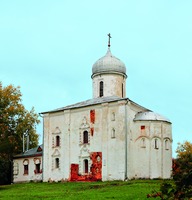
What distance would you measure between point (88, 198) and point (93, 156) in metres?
13.6

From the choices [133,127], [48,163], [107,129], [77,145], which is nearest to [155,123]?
[133,127]

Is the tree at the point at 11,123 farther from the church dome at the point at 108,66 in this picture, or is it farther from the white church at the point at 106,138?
the church dome at the point at 108,66

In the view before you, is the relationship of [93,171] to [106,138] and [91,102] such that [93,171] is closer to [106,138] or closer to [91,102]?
[106,138]

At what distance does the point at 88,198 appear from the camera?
1934 centimetres

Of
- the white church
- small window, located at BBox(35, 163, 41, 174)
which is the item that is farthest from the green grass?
small window, located at BBox(35, 163, 41, 174)

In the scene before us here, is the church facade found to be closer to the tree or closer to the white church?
the white church

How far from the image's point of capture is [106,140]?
32.3 m

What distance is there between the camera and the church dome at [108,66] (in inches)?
1439

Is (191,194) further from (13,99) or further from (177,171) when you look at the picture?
(13,99)

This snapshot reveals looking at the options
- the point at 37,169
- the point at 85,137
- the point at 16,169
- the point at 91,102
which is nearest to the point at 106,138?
the point at 85,137

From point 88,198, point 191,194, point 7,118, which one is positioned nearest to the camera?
point 191,194

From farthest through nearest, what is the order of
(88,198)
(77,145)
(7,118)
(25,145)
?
1. (25,145)
2. (7,118)
3. (77,145)
4. (88,198)

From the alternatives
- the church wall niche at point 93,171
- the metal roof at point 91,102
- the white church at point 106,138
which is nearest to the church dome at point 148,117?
the white church at point 106,138

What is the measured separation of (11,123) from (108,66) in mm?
11710
